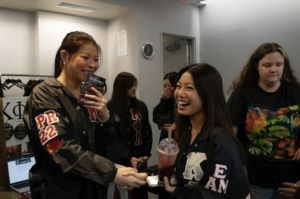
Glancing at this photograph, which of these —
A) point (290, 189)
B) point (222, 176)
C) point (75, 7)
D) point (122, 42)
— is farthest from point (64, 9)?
point (290, 189)

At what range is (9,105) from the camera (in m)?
2.40

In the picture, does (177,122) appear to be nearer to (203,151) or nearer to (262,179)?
(203,151)

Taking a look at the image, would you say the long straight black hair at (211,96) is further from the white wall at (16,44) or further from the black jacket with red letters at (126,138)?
the white wall at (16,44)

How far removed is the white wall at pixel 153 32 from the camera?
11.7 ft

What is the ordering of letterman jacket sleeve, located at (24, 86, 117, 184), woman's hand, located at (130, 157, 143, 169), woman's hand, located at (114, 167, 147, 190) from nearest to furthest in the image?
letterman jacket sleeve, located at (24, 86, 117, 184)
woman's hand, located at (114, 167, 147, 190)
woman's hand, located at (130, 157, 143, 169)

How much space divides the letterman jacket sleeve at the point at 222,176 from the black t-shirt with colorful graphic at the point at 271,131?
0.67m

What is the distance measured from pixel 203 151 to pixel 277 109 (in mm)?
822

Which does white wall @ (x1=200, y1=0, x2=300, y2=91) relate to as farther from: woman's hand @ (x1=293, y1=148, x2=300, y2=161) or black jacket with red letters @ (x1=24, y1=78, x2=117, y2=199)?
black jacket with red letters @ (x1=24, y1=78, x2=117, y2=199)

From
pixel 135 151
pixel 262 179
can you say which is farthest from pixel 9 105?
pixel 262 179

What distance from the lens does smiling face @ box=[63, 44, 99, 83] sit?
4.42 ft

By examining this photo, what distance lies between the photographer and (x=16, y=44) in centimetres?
336

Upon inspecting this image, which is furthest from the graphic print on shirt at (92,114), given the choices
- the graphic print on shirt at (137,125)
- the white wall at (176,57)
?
the white wall at (176,57)

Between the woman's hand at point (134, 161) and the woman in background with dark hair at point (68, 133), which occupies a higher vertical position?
the woman in background with dark hair at point (68, 133)

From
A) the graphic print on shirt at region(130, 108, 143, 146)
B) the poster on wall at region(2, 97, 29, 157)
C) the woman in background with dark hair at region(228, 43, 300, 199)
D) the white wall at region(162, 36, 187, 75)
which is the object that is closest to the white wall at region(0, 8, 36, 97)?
the poster on wall at region(2, 97, 29, 157)
